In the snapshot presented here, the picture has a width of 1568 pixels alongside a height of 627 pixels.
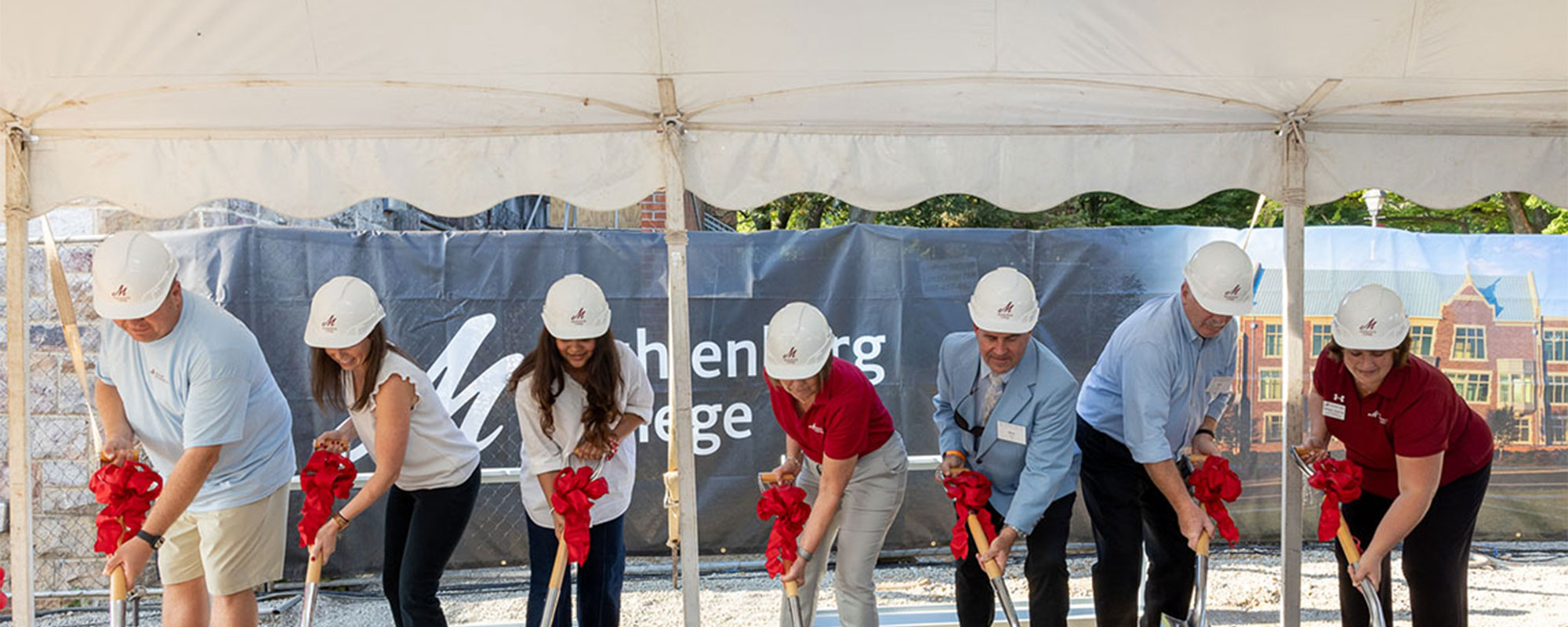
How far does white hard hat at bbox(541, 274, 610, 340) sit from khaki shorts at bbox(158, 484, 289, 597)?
107cm

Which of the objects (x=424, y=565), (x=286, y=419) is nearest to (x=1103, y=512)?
(x=424, y=565)

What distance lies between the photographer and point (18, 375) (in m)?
3.70

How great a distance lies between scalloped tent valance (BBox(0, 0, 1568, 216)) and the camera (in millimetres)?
3047

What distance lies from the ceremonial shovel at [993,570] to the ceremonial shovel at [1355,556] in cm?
110

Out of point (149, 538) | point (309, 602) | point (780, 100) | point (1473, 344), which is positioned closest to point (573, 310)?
point (780, 100)

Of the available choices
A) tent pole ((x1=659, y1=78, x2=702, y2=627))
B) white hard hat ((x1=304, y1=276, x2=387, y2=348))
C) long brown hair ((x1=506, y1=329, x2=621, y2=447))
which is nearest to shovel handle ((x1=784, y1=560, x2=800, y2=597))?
tent pole ((x1=659, y1=78, x2=702, y2=627))

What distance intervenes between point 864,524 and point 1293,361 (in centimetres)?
183

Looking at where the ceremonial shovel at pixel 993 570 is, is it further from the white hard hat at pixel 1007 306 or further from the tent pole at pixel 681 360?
the tent pole at pixel 681 360

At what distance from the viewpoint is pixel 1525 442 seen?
21.0ft

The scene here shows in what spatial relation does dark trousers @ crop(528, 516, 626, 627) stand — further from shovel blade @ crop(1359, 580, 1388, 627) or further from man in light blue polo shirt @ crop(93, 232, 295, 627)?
shovel blade @ crop(1359, 580, 1388, 627)

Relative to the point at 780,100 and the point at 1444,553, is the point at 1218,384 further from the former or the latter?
the point at 780,100

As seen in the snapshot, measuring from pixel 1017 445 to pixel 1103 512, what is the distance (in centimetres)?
44

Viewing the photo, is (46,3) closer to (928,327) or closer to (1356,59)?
(1356,59)

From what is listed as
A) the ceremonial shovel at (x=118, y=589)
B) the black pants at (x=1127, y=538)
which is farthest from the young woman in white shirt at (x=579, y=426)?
the black pants at (x=1127, y=538)
